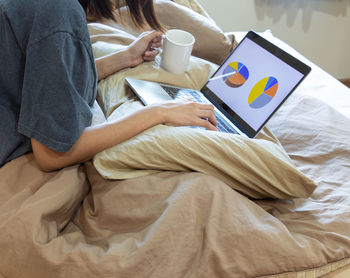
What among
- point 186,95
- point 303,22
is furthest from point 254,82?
point 303,22

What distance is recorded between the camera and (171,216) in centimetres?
61

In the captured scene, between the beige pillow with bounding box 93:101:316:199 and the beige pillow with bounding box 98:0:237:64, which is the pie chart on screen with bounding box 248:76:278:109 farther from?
the beige pillow with bounding box 98:0:237:64

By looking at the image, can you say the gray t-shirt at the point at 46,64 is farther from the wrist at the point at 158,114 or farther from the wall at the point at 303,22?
the wall at the point at 303,22

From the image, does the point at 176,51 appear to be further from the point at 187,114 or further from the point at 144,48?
the point at 187,114

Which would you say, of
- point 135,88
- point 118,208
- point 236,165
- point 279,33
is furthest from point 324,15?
point 118,208

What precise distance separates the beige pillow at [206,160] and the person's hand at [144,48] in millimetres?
460

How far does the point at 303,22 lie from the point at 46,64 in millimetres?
2551

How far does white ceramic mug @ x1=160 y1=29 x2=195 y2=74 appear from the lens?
1.03 m

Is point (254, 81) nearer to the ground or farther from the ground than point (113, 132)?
farther from the ground

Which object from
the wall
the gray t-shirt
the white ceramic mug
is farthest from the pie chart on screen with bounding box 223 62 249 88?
the wall

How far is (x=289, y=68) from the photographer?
2.95ft

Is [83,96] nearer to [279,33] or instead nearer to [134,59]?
[134,59]

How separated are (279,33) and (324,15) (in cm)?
40

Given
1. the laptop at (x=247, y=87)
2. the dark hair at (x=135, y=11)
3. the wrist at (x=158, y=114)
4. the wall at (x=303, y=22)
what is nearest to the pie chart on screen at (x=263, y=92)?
the laptop at (x=247, y=87)
